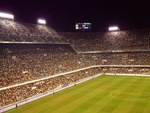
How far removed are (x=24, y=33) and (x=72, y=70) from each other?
1855 centimetres

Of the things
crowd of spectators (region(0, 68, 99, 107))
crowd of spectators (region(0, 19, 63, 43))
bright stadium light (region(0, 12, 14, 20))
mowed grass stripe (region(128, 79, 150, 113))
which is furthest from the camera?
bright stadium light (region(0, 12, 14, 20))

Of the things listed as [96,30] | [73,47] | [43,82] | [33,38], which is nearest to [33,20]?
[33,38]

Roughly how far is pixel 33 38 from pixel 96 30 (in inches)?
1253

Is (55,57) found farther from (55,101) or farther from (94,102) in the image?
(94,102)

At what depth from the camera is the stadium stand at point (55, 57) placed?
3798cm

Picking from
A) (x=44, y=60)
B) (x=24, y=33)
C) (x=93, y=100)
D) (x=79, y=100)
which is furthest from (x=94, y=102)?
(x=24, y=33)

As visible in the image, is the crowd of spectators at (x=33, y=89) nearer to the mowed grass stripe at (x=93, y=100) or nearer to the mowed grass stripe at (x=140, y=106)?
the mowed grass stripe at (x=93, y=100)

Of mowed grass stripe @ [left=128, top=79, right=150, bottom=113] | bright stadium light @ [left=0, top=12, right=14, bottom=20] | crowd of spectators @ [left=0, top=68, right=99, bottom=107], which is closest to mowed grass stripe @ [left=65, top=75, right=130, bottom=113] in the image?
mowed grass stripe @ [left=128, top=79, right=150, bottom=113]

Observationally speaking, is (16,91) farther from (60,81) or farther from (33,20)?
(33,20)

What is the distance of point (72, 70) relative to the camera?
5438 centimetres

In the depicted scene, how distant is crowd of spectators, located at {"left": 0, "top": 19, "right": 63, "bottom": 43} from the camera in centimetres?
5016

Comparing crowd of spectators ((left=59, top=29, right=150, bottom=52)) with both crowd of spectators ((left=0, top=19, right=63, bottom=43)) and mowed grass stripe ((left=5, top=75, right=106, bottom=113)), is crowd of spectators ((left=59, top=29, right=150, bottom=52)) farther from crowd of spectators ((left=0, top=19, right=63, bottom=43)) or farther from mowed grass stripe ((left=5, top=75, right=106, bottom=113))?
mowed grass stripe ((left=5, top=75, right=106, bottom=113))

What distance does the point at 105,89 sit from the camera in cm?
4006

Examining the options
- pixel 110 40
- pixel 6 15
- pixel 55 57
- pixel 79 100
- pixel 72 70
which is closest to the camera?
pixel 79 100
